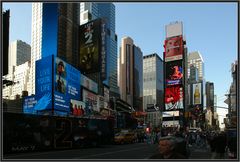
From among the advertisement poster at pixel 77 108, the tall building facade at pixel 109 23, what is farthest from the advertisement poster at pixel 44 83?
the tall building facade at pixel 109 23

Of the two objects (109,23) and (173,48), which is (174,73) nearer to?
(173,48)

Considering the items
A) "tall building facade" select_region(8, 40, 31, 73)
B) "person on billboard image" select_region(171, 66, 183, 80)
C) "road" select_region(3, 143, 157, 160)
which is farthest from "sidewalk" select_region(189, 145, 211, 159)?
"person on billboard image" select_region(171, 66, 183, 80)

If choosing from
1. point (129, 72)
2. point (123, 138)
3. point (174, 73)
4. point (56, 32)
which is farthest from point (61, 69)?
point (129, 72)

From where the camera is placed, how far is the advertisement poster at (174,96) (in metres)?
134

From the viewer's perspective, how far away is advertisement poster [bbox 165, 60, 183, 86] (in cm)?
13638

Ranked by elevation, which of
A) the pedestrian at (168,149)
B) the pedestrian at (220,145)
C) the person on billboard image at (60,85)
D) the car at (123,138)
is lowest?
the car at (123,138)

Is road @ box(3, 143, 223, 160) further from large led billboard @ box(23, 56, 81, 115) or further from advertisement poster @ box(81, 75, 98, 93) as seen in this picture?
advertisement poster @ box(81, 75, 98, 93)

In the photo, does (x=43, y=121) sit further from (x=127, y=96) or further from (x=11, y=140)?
(x=127, y=96)

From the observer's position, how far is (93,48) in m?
85.2

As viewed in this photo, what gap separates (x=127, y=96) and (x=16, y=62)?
6739 centimetres

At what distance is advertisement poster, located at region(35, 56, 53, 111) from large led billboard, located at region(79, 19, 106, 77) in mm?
17461

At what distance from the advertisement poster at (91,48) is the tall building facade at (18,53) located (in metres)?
40.1

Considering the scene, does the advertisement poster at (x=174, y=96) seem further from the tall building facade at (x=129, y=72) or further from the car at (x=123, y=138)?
the car at (x=123, y=138)

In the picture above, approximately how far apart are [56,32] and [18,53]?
2391 cm
